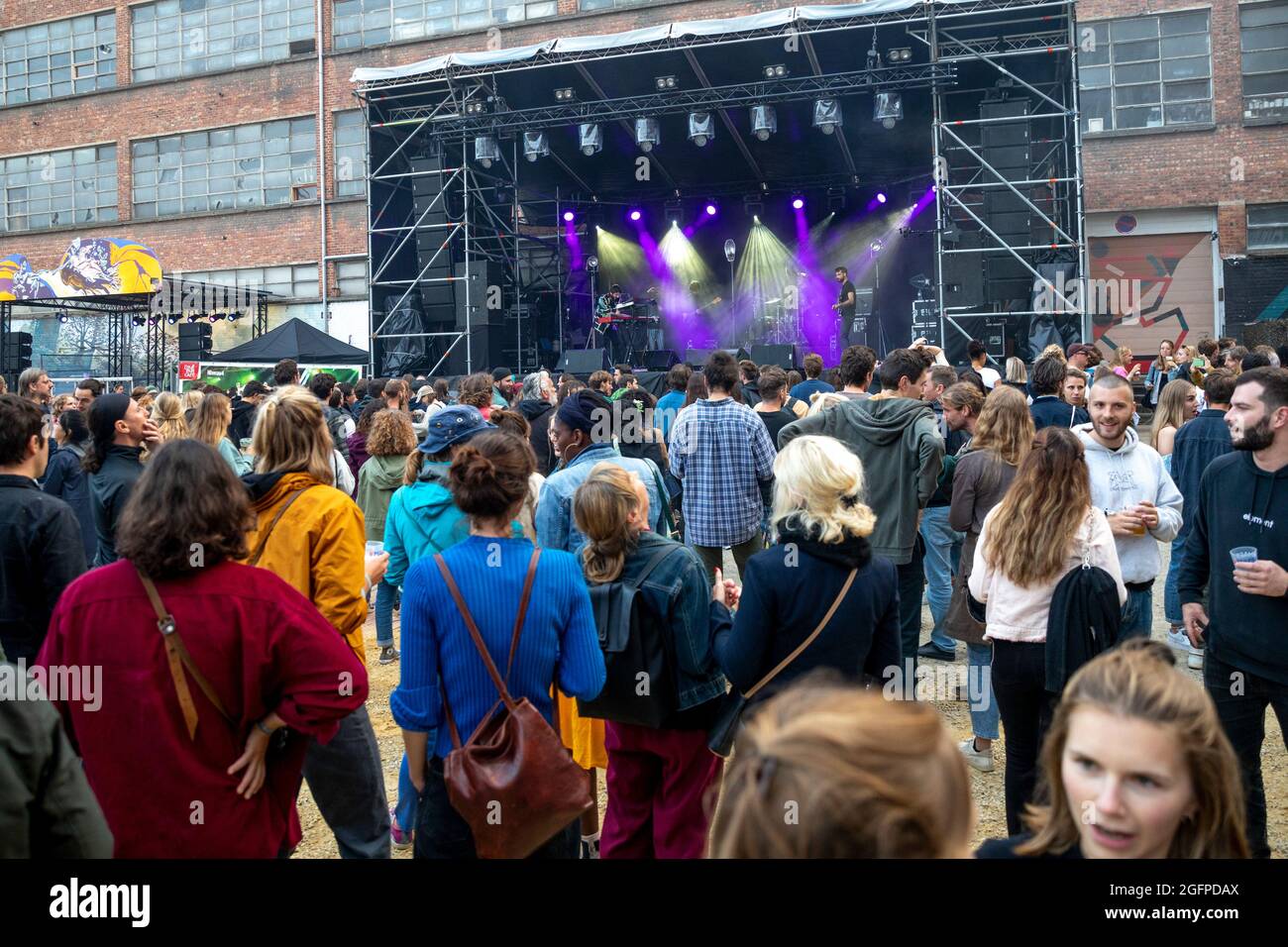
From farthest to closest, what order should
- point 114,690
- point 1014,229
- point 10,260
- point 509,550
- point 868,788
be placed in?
1. point 10,260
2. point 1014,229
3. point 509,550
4. point 114,690
5. point 868,788

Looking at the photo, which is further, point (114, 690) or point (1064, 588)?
point (1064, 588)

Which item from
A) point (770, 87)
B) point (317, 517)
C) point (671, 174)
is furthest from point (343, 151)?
point (317, 517)

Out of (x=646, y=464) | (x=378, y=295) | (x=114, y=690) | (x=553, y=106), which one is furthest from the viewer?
(x=378, y=295)

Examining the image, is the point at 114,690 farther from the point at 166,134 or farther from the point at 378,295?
the point at 166,134

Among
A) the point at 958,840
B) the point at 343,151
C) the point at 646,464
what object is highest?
the point at 343,151

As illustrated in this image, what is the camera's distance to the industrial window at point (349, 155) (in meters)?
24.9

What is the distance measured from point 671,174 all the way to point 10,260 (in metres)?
18.1

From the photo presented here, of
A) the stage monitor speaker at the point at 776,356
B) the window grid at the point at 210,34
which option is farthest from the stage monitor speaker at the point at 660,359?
the window grid at the point at 210,34

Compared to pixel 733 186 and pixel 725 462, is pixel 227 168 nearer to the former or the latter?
pixel 733 186

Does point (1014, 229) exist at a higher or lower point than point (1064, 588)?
higher

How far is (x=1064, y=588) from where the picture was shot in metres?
3.57

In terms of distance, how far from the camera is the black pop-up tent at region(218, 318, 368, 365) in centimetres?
1595

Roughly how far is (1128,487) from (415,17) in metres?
24.2

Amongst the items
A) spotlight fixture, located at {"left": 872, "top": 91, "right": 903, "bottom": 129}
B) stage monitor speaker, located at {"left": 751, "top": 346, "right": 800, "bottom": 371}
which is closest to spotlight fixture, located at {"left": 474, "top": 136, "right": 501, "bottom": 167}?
stage monitor speaker, located at {"left": 751, "top": 346, "right": 800, "bottom": 371}
